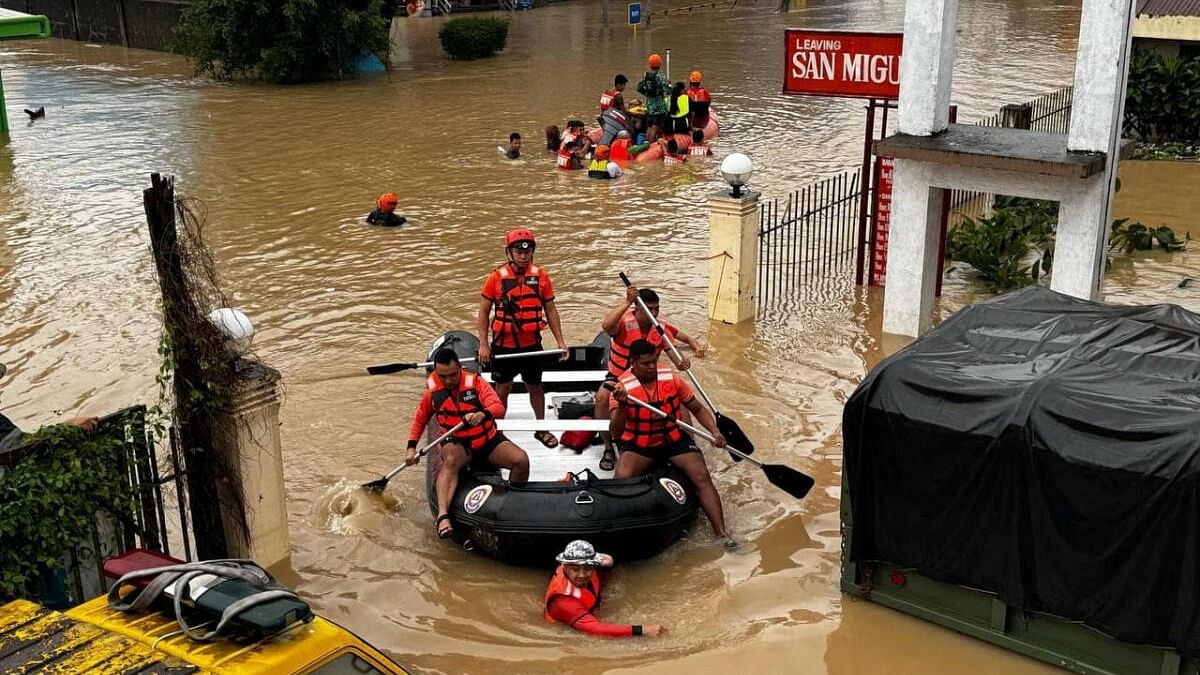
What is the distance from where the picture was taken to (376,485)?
394 inches

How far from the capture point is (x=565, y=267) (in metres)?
16.5

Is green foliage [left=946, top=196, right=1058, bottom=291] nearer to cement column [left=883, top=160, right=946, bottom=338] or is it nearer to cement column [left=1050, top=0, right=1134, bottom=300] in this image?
cement column [left=883, top=160, right=946, bottom=338]

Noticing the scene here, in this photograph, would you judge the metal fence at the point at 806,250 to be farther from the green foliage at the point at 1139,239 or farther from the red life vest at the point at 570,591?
the red life vest at the point at 570,591

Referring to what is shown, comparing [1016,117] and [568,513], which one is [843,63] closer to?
[1016,117]

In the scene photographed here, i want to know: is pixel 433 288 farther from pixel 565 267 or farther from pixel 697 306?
pixel 697 306

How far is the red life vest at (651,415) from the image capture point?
9.00 m

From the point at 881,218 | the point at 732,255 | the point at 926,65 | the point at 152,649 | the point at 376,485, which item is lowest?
the point at 376,485

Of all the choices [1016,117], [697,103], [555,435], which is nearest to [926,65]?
[555,435]

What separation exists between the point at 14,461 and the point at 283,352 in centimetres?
656

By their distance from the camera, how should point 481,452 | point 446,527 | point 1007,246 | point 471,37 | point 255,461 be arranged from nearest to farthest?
1. point 255,461
2. point 446,527
3. point 481,452
4. point 1007,246
5. point 471,37

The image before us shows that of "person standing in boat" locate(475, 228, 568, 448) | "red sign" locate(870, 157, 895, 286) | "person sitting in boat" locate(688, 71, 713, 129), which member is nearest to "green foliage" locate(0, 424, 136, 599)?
"person standing in boat" locate(475, 228, 568, 448)

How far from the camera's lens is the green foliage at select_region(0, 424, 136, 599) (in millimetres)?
6879

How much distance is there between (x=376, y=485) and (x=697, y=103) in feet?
49.0

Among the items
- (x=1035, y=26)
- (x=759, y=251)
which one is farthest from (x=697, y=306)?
(x=1035, y=26)
